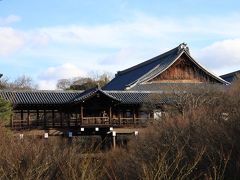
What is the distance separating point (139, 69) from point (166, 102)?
1607cm

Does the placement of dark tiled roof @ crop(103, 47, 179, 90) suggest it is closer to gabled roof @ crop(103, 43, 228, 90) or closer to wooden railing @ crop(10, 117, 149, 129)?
gabled roof @ crop(103, 43, 228, 90)

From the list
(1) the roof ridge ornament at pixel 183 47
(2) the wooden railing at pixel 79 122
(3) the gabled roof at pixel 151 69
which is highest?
(1) the roof ridge ornament at pixel 183 47

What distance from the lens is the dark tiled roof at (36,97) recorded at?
95.8 feet

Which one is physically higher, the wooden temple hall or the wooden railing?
the wooden temple hall

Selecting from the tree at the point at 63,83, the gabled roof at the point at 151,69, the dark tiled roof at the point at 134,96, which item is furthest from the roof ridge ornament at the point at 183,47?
the tree at the point at 63,83

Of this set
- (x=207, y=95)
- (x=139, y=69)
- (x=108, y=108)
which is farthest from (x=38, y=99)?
(x=139, y=69)

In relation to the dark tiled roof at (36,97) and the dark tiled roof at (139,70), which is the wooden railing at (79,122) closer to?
the dark tiled roof at (36,97)

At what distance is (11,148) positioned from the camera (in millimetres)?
12328

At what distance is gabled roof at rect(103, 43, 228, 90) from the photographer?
37094 millimetres

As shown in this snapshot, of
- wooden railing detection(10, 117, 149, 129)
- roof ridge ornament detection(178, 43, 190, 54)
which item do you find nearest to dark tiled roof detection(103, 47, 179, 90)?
roof ridge ornament detection(178, 43, 190, 54)

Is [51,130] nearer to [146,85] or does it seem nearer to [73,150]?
[146,85]

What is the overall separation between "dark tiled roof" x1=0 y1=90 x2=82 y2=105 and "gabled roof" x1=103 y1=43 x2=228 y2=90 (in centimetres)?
636

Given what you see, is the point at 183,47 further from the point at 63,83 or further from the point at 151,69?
the point at 63,83

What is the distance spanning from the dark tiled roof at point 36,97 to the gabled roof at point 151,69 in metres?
6.36
